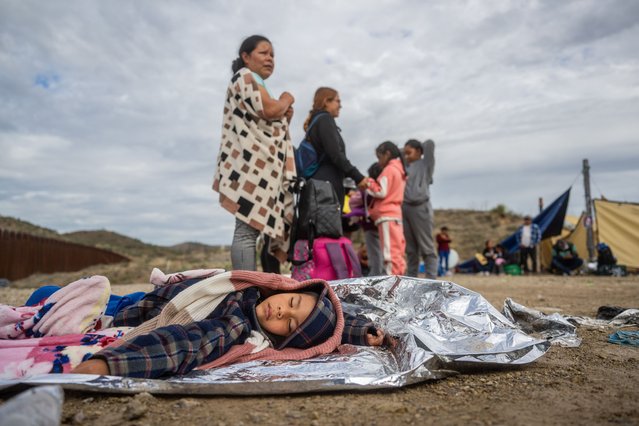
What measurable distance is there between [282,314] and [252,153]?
1.44 m

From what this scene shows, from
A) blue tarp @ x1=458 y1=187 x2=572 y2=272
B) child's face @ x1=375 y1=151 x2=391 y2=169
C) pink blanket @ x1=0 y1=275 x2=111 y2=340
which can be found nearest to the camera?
pink blanket @ x1=0 y1=275 x2=111 y2=340

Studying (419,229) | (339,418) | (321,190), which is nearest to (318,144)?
(321,190)

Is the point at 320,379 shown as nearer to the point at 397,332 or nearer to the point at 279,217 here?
the point at 397,332

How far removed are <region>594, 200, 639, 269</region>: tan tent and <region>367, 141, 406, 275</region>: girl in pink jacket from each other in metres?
10.2

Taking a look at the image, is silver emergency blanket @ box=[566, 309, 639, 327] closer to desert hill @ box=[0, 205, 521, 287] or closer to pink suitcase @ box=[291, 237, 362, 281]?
pink suitcase @ box=[291, 237, 362, 281]

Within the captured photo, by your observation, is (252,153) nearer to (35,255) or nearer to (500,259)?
(35,255)

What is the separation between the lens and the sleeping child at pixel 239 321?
1.84 meters

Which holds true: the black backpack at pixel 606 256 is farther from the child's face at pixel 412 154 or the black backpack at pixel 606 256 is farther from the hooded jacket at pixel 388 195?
the hooded jacket at pixel 388 195

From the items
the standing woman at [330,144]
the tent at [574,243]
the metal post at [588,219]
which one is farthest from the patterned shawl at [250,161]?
the tent at [574,243]

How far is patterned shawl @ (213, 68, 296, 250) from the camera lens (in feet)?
10.7

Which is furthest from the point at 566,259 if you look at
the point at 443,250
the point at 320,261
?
the point at 320,261

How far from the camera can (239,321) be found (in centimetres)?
209

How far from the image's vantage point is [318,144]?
3.94 m

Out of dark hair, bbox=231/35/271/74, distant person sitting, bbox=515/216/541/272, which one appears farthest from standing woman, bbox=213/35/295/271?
distant person sitting, bbox=515/216/541/272
